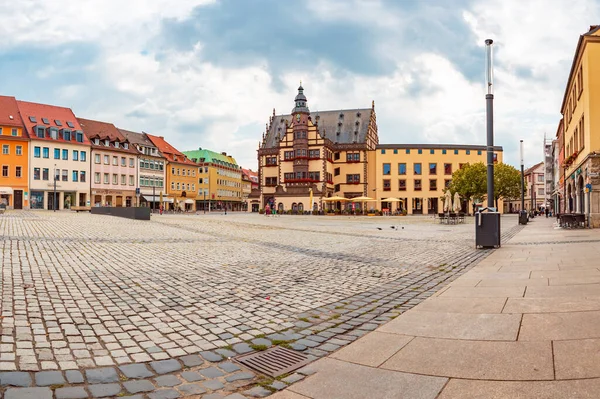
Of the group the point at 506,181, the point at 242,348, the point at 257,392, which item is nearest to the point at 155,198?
the point at 506,181

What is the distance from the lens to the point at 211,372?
4090 mm

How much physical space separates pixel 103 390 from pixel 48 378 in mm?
536

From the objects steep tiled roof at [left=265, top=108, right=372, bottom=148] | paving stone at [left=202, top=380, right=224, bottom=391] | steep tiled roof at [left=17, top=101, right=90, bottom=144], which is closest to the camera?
paving stone at [left=202, top=380, right=224, bottom=391]

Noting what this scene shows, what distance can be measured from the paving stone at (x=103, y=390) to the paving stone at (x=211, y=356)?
0.94 m

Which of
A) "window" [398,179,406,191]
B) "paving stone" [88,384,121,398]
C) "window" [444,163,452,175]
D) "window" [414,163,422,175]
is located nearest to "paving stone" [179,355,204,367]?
"paving stone" [88,384,121,398]

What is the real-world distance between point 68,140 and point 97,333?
241ft

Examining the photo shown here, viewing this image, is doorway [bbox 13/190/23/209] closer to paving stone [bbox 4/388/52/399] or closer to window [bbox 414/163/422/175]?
window [bbox 414/163/422/175]

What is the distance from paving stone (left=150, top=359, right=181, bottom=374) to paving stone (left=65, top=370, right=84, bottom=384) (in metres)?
0.60

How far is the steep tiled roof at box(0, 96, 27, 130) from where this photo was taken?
63250mm

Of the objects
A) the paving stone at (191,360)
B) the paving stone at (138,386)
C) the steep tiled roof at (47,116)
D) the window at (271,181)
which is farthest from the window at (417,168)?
the paving stone at (138,386)

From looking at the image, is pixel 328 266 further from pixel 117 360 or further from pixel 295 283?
pixel 117 360

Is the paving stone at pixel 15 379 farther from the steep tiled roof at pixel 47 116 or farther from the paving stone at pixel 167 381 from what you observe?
the steep tiled roof at pixel 47 116

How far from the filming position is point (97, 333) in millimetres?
5059

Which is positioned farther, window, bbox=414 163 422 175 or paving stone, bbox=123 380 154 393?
window, bbox=414 163 422 175
